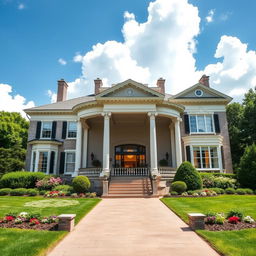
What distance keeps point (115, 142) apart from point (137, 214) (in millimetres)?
15784

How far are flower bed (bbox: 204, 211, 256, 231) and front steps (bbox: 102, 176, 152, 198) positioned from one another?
8.41 m

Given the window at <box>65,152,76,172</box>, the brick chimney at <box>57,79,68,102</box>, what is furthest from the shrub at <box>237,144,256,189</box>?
the brick chimney at <box>57,79,68,102</box>

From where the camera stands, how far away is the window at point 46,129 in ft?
80.1

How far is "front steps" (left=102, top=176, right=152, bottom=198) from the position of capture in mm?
15219

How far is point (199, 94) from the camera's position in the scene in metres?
24.1

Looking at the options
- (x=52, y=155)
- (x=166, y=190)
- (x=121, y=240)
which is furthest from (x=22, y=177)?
(x=121, y=240)

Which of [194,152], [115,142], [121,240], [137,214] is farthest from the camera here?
[115,142]

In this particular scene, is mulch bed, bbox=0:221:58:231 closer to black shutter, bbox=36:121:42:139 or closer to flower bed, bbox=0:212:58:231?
flower bed, bbox=0:212:58:231

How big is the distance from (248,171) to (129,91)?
41.3 feet

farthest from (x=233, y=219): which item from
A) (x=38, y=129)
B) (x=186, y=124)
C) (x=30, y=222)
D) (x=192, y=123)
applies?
(x=38, y=129)

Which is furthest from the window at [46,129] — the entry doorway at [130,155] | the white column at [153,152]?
the white column at [153,152]

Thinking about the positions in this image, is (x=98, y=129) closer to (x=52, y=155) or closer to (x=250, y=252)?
(x=52, y=155)

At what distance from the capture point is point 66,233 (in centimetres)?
604

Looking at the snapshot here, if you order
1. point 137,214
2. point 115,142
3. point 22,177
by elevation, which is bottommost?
point 137,214
